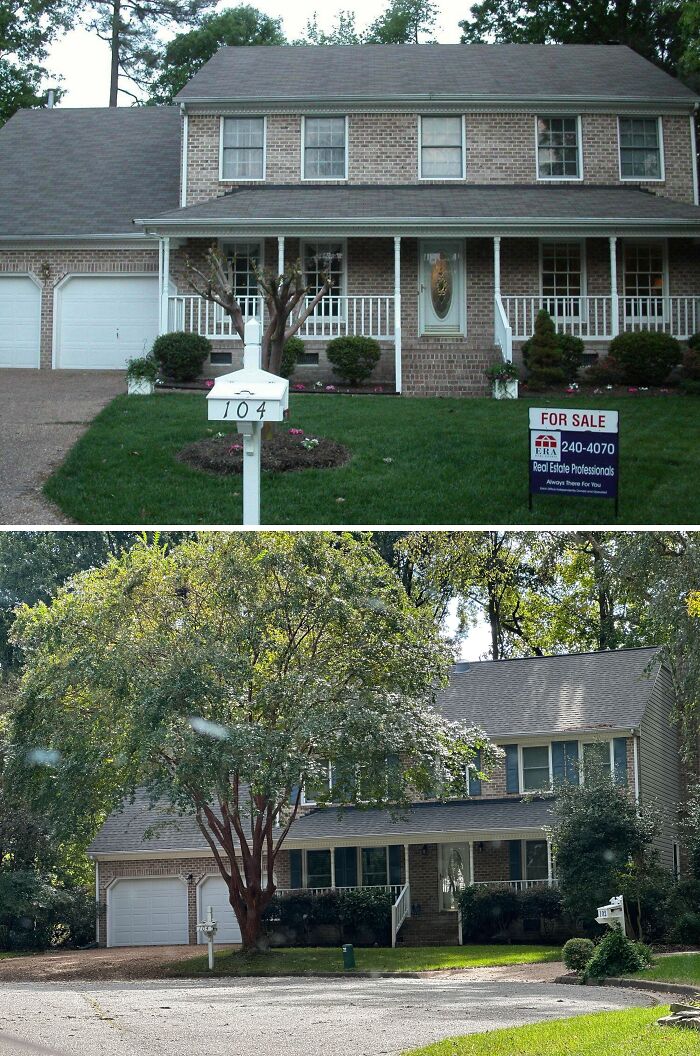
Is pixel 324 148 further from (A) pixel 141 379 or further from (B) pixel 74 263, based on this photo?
(A) pixel 141 379

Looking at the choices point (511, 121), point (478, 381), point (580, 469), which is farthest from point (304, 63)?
point (580, 469)

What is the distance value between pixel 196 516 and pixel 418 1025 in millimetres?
6534

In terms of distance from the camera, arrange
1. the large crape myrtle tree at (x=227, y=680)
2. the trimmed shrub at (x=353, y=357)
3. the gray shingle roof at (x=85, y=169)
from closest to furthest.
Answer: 1. the large crape myrtle tree at (x=227, y=680)
2. the trimmed shrub at (x=353, y=357)
3. the gray shingle roof at (x=85, y=169)

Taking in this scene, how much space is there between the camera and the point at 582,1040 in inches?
401

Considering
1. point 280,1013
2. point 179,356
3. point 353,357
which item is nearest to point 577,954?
point 280,1013

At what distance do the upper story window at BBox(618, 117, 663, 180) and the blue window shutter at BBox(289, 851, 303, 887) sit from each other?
16.6 metres

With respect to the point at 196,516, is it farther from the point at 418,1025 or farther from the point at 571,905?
the point at 571,905

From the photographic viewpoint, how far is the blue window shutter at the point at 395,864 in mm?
25078

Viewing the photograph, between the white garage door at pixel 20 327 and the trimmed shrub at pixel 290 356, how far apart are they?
7.14m

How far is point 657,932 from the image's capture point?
20641 mm

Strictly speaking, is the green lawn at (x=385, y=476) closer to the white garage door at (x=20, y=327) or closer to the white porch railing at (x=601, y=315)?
the white porch railing at (x=601, y=315)

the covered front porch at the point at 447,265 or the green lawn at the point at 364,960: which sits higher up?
the covered front porch at the point at 447,265

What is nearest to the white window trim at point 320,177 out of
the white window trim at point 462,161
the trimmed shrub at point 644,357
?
the white window trim at point 462,161

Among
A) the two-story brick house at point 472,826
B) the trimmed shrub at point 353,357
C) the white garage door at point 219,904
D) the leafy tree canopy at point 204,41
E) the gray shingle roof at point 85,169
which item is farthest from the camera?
→ the leafy tree canopy at point 204,41
